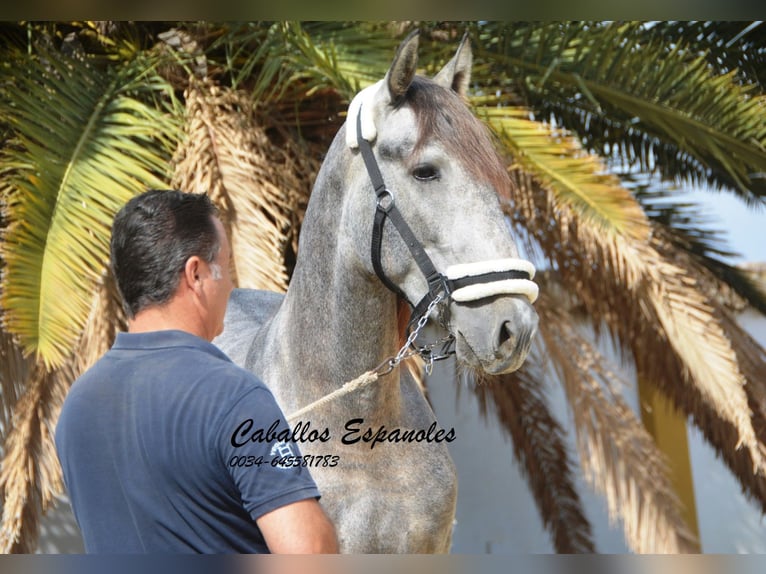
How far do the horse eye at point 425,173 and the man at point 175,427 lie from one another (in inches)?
25.1

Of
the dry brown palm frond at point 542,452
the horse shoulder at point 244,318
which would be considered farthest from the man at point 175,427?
the dry brown palm frond at point 542,452

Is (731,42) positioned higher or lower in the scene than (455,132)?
higher

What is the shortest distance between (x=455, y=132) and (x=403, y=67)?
0.63ft

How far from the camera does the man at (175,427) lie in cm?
123

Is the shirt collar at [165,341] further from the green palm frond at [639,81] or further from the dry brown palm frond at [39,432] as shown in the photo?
the green palm frond at [639,81]

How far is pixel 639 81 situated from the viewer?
425 cm

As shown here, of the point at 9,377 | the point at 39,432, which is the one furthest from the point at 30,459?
the point at 9,377

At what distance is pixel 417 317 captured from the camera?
6.60 feet

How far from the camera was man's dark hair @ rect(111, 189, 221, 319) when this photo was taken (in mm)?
1434

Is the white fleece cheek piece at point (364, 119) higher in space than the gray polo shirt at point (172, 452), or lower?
higher

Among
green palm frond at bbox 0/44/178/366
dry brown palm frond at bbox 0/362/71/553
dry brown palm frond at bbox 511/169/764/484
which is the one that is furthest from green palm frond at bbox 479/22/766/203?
dry brown palm frond at bbox 0/362/71/553

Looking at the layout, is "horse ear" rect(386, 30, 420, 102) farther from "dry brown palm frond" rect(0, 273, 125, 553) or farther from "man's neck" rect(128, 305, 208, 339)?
"dry brown palm frond" rect(0, 273, 125, 553)

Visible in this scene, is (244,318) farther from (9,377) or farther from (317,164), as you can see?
(9,377)

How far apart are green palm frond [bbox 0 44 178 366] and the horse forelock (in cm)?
205
